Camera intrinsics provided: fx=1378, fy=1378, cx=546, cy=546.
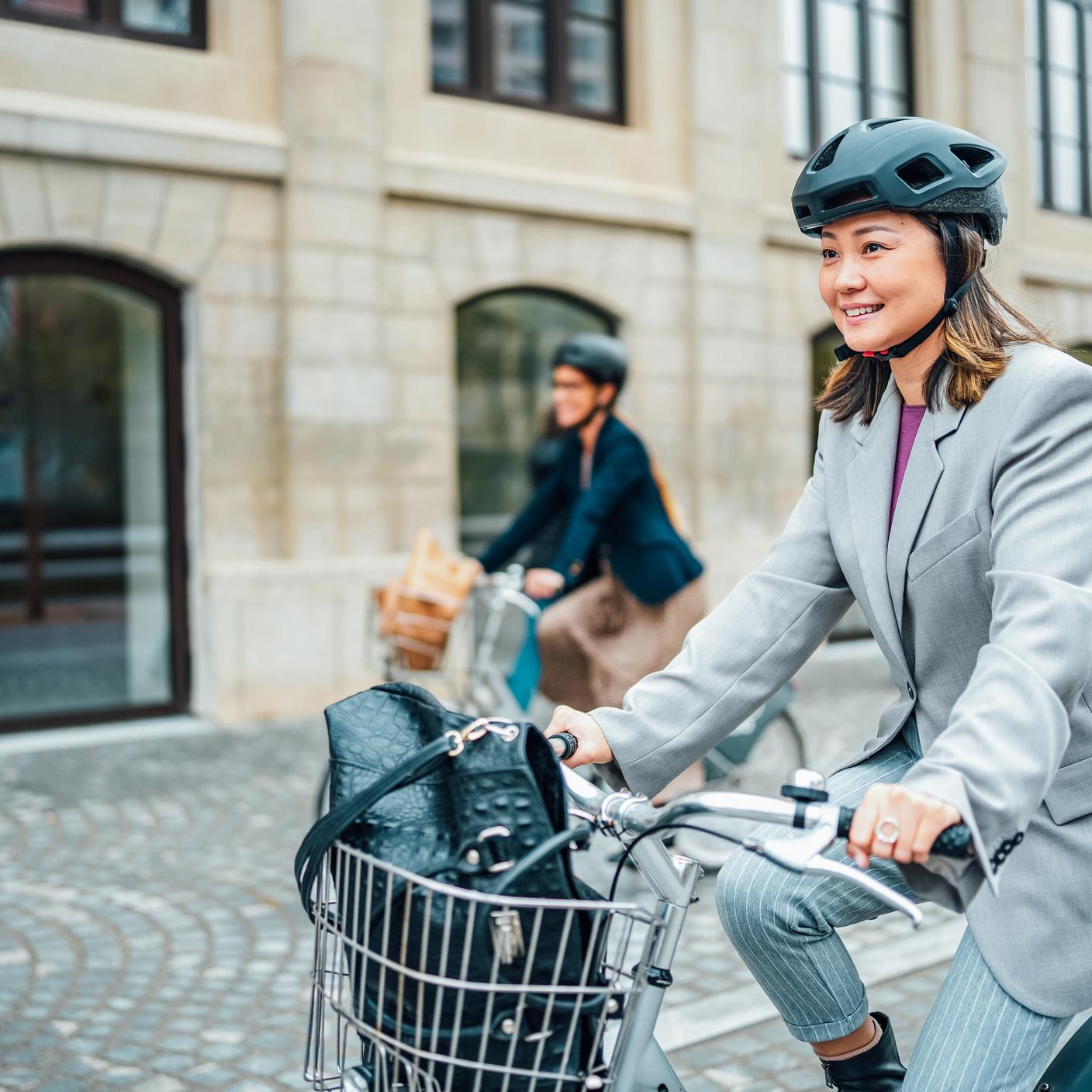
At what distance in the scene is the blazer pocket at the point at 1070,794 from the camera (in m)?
1.98

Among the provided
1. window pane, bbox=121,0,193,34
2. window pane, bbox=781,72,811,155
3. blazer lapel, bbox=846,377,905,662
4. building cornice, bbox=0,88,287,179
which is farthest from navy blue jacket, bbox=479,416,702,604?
window pane, bbox=781,72,811,155

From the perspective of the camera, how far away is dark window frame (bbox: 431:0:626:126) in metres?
10.4

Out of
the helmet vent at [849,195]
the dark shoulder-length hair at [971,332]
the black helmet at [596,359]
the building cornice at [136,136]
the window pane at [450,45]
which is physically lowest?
the dark shoulder-length hair at [971,332]

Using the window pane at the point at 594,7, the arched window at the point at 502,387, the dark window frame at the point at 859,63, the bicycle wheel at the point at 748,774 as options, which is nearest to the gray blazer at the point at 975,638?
the bicycle wheel at the point at 748,774

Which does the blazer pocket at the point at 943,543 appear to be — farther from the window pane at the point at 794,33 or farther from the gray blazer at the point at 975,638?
the window pane at the point at 794,33

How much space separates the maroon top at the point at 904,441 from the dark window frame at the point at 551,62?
865cm

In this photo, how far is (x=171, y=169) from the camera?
349 inches

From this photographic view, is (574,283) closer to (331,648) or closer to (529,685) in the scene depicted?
(331,648)

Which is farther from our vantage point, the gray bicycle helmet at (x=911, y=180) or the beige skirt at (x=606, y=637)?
the beige skirt at (x=606, y=637)

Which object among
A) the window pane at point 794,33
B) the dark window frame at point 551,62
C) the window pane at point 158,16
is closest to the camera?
the window pane at point 158,16

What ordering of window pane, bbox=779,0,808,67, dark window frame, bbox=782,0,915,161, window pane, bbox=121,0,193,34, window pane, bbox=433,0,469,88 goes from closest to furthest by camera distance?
window pane, bbox=121,0,193,34
window pane, bbox=433,0,469,88
window pane, bbox=779,0,808,67
dark window frame, bbox=782,0,915,161

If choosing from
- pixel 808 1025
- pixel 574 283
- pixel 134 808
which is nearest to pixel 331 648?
pixel 134 808

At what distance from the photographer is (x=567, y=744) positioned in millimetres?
2055

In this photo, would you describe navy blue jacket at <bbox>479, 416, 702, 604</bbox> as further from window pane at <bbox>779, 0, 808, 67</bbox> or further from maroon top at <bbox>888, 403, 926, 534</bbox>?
window pane at <bbox>779, 0, 808, 67</bbox>
